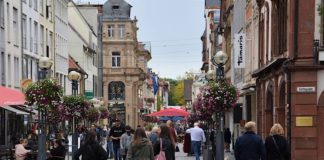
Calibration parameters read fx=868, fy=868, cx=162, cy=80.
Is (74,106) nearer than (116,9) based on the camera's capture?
Yes

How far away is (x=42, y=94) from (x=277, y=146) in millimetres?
10074

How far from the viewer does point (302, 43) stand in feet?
85.7

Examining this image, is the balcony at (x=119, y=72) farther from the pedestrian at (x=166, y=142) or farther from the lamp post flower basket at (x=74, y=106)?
the pedestrian at (x=166, y=142)

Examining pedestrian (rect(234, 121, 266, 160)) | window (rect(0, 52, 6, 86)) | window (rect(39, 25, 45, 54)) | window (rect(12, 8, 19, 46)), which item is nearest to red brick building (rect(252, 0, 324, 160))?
pedestrian (rect(234, 121, 266, 160))

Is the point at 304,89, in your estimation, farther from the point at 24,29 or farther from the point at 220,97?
the point at 24,29

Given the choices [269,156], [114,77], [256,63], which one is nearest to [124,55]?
[114,77]

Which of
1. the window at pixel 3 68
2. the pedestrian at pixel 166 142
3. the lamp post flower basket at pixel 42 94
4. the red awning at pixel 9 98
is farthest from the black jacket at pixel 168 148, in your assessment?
the window at pixel 3 68

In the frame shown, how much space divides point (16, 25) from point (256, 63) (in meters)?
14.3

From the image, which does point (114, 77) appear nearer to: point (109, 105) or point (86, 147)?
point (109, 105)

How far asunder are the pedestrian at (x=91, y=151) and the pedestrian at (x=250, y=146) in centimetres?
273

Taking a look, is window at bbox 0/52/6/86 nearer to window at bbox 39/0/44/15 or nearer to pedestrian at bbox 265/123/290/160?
window at bbox 39/0/44/15

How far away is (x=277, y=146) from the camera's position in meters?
17.9

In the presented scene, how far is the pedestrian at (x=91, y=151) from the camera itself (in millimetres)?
17156

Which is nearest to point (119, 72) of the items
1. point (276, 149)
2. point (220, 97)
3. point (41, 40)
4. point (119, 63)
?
point (119, 63)
